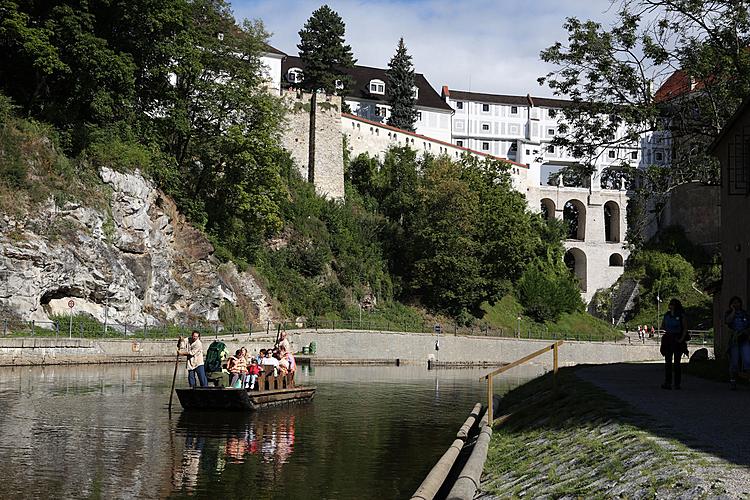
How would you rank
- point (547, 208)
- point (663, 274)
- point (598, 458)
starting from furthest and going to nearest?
point (547, 208) < point (663, 274) < point (598, 458)

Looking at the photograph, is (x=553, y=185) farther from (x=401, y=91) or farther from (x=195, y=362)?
(x=195, y=362)

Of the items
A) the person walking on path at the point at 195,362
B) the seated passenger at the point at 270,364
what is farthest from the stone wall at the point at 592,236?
the person walking on path at the point at 195,362

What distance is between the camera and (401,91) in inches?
3775

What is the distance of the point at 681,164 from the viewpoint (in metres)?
31.5

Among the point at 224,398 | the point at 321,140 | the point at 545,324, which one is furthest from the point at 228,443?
the point at 545,324

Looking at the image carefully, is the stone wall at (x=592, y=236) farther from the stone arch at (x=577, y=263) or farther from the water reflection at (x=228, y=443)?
the water reflection at (x=228, y=443)

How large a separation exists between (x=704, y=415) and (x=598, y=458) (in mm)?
3301

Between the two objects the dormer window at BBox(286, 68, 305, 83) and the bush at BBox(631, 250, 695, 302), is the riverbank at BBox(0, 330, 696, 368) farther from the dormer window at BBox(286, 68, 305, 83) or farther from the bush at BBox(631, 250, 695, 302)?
the dormer window at BBox(286, 68, 305, 83)

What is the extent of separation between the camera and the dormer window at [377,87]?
102438 mm

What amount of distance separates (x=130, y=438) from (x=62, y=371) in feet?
54.6

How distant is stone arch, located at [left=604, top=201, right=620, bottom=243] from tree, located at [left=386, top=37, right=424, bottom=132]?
24.9m

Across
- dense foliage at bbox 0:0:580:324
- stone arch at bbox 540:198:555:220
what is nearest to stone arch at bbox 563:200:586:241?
stone arch at bbox 540:198:555:220

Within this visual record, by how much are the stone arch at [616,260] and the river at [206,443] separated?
73.4 m

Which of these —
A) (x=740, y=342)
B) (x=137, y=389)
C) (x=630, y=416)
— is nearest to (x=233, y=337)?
(x=137, y=389)
